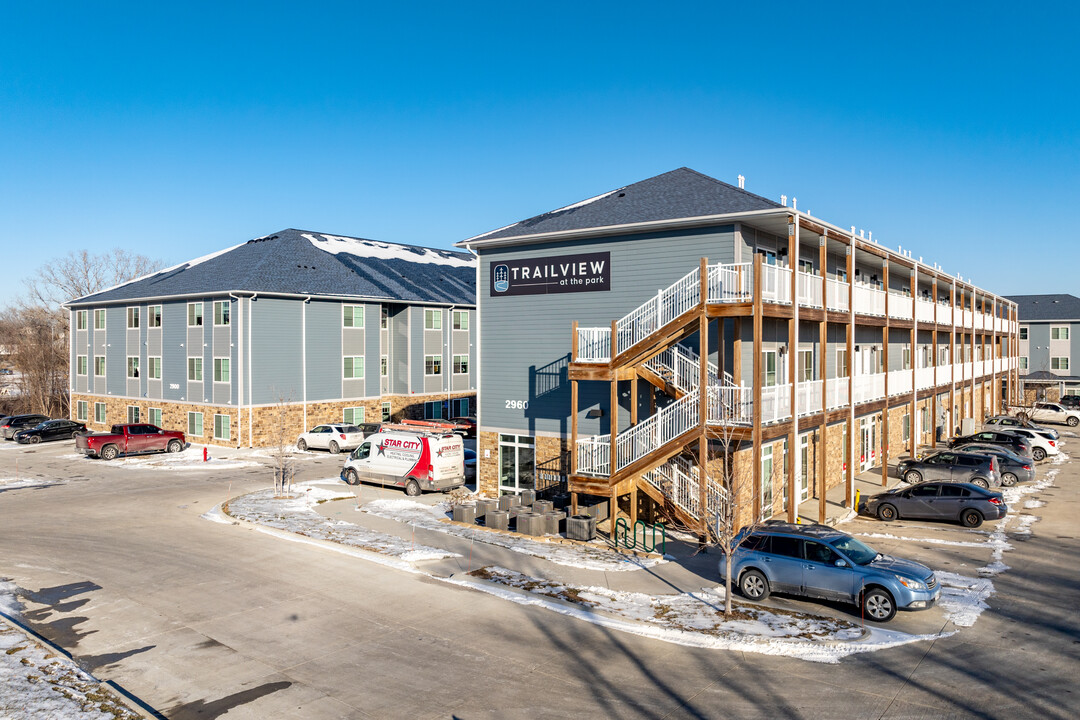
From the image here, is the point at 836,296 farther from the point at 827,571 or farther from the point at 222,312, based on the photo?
the point at 222,312

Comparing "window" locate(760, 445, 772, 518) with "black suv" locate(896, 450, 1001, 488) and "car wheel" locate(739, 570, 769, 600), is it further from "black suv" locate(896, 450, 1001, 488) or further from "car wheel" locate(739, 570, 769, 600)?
"black suv" locate(896, 450, 1001, 488)

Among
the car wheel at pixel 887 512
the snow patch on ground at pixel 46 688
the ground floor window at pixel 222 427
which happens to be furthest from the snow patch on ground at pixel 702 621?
the ground floor window at pixel 222 427

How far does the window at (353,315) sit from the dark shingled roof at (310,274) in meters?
0.85

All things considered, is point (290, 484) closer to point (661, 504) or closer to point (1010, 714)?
point (661, 504)

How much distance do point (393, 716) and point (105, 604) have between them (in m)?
8.52

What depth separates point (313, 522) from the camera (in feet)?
80.3

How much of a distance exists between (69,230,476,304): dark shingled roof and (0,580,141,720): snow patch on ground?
101 ft

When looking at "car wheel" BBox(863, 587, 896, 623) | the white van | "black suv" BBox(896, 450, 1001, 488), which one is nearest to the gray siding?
the white van

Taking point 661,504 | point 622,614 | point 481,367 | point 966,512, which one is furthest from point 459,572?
point 966,512

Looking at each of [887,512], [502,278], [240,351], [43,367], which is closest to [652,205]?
[502,278]

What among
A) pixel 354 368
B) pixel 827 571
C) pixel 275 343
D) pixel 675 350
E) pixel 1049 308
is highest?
pixel 1049 308

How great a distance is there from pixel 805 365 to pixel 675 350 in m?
6.66

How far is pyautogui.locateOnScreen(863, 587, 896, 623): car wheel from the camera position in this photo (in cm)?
1541

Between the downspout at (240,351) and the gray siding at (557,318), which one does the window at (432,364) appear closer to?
the downspout at (240,351)
